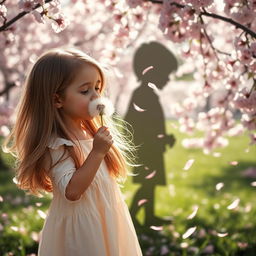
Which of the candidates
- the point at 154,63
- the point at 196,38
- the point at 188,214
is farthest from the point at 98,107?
the point at 188,214

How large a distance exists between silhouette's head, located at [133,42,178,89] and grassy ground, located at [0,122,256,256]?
5.51ft

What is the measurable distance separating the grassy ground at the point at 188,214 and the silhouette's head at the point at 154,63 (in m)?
1.68

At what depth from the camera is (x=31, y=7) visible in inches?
133

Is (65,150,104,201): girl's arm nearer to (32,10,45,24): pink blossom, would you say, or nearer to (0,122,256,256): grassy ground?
(0,122,256,256): grassy ground

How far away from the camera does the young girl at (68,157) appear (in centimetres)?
276

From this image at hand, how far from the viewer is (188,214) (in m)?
6.84

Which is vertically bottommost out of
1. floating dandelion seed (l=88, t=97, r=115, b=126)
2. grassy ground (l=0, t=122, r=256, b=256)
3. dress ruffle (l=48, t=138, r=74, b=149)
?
grassy ground (l=0, t=122, r=256, b=256)

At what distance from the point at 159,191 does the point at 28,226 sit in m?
3.27

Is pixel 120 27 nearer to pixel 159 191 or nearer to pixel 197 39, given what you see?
pixel 197 39

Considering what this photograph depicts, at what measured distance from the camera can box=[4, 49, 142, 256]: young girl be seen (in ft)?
9.07

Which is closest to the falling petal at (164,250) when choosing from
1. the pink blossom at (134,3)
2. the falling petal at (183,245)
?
the falling petal at (183,245)

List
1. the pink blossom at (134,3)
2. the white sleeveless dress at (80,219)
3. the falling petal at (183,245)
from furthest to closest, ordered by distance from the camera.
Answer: the falling petal at (183,245) → the pink blossom at (134,3) → the white sleeveless dress at (80,219)

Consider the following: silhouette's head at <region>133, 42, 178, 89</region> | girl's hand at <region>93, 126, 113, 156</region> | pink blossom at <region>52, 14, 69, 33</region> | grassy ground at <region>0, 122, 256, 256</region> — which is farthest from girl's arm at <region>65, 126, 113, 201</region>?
silhouette's head at <region>133, 42, 178, 89</region>

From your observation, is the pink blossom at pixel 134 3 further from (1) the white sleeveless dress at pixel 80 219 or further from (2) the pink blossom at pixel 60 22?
(1) the white sleeveless dress at pixel 80 219
